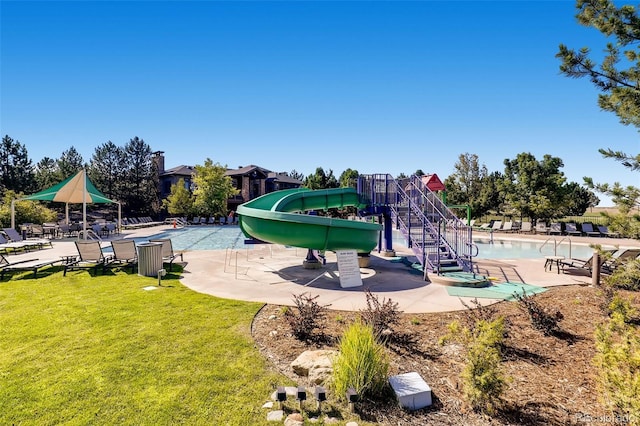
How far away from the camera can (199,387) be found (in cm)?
418

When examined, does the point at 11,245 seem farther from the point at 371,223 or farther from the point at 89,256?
the point at 371,223

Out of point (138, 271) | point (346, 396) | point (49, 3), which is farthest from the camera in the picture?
point (49, 3)

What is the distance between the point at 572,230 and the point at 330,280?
27.9 m

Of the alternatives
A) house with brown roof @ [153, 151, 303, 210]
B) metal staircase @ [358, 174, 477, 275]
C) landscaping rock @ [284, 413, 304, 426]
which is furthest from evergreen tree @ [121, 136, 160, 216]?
landscaping rock @ [284, 413, 304, 426]

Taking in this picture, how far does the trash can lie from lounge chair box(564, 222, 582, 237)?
3141 centimetres

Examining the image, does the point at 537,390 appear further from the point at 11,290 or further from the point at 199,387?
the point at 11,290

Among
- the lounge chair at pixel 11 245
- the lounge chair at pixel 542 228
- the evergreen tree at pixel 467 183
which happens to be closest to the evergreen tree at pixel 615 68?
the lounge chair at pixel 11 245

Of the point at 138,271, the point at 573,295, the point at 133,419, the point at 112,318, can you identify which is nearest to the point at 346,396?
the point at 133,419

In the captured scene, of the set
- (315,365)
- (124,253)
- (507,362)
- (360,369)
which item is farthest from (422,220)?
(124,253)

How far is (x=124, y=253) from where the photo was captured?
11.8m

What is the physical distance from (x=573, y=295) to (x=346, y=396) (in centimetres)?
778

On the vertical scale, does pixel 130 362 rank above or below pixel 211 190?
below

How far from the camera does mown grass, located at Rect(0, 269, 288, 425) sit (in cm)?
371

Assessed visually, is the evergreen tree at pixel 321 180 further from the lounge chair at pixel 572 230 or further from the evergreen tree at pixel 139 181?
the lounge chair at pixel 572 230
